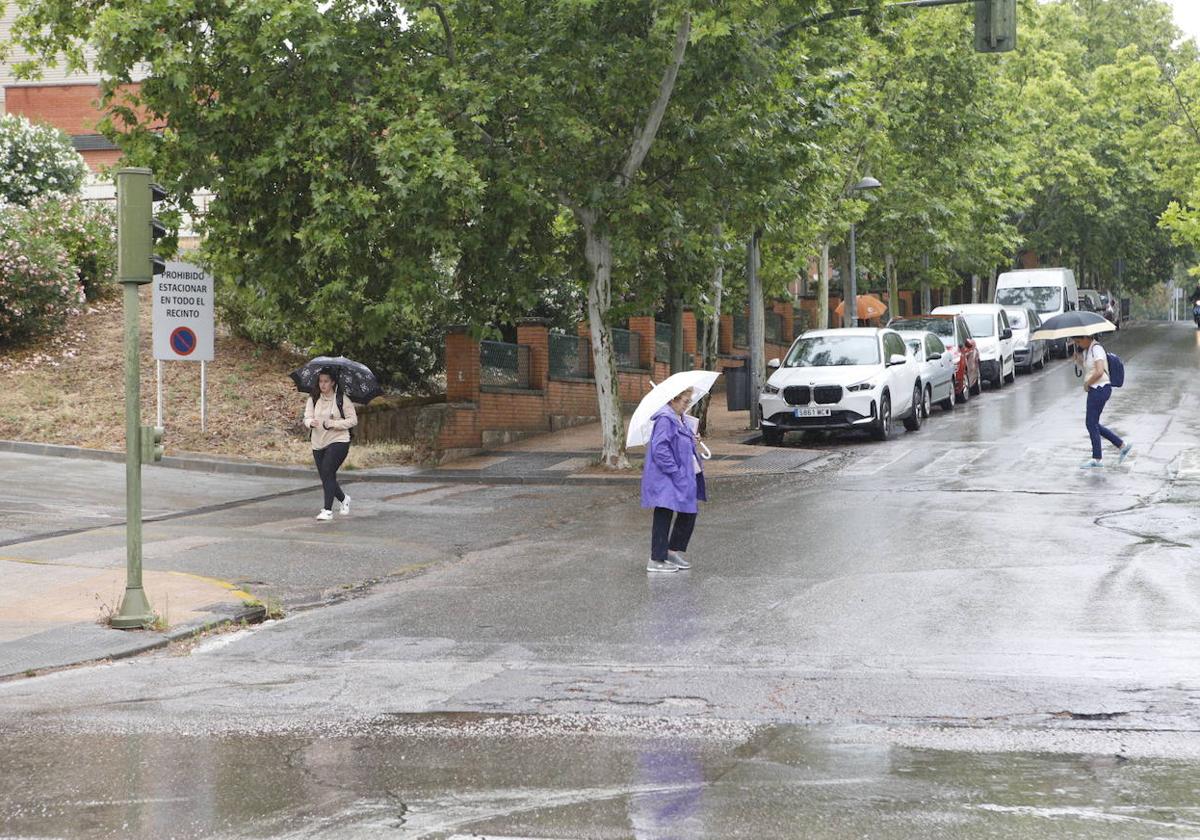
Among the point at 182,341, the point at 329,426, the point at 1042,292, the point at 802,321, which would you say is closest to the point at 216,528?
the point at 329,426

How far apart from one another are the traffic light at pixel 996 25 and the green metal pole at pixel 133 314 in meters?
10.6

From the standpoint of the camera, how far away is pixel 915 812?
18.1ft

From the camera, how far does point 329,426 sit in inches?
637

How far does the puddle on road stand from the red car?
82.2 ft

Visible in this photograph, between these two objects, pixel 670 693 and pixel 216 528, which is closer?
pixel 670 693

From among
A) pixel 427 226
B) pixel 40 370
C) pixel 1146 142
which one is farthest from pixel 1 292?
pixel 1146 142

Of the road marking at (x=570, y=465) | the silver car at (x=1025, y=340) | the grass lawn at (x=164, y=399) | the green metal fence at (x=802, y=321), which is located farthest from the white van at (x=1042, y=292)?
the road marking at (x=570, y=465)

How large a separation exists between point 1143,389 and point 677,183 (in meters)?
14.8

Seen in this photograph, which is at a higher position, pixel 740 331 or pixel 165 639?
pixel 740 331

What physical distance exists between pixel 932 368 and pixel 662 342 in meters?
6.78

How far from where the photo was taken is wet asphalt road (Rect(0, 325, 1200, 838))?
566cm

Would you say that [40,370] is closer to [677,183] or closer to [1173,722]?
[677,183]

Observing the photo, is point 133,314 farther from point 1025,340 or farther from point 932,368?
point 1025,340

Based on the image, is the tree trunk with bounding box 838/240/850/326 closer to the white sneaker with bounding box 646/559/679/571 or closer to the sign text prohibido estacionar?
the sign text prohibido estacionar
